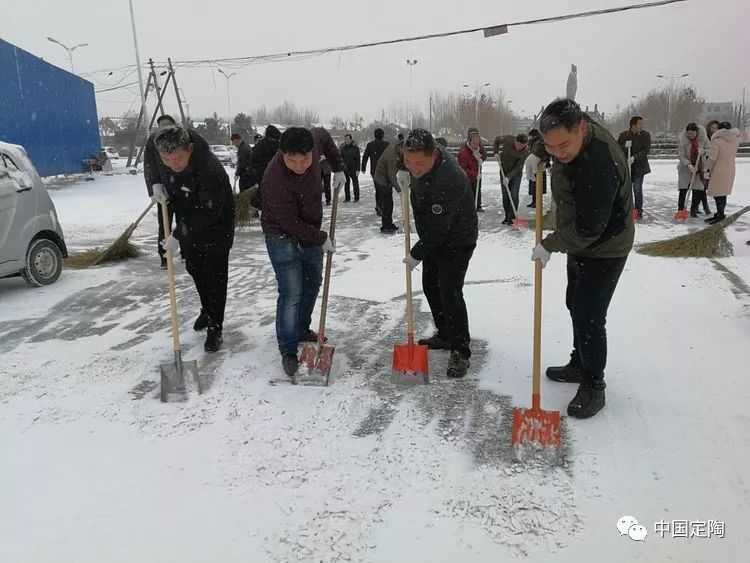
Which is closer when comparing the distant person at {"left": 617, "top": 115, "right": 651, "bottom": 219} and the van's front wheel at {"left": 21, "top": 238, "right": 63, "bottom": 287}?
the van's front wheel at {"left": 21, "top": 238, "right": 63, "bottom": 287}

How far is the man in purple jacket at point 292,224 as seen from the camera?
3293 mm

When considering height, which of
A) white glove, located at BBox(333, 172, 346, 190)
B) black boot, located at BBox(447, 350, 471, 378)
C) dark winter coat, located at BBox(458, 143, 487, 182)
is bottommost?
black boot, located at BBox(447, 350, 471, 378)

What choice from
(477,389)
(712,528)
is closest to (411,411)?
(477,389)

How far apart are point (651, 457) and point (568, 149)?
155 cm

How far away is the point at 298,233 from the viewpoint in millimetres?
3439

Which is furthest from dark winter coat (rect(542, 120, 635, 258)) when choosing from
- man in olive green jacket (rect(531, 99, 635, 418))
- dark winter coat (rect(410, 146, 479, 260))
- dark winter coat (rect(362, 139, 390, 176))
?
dark winter coat (rect(362, 139, 390, 176))

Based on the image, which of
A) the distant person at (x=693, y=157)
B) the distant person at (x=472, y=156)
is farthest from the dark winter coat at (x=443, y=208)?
the distant person at (x=693, y=157)

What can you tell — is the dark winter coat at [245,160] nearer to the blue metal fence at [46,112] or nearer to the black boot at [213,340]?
the black boot at [213,340]

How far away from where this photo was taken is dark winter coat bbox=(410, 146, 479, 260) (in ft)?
10.7

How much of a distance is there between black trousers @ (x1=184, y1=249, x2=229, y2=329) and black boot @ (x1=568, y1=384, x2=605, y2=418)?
258cm

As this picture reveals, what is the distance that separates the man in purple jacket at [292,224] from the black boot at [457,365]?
1.03 metres

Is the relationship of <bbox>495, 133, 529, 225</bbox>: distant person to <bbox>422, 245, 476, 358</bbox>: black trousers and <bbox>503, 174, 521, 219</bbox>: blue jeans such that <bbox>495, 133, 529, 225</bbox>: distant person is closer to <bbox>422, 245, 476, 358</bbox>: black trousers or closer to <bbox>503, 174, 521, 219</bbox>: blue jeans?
<bbox>503, 174, 521, 219</bbox>: blue jeans

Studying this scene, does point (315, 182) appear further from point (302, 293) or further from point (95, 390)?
point (95, 390)

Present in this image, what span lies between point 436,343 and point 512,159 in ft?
21.4
